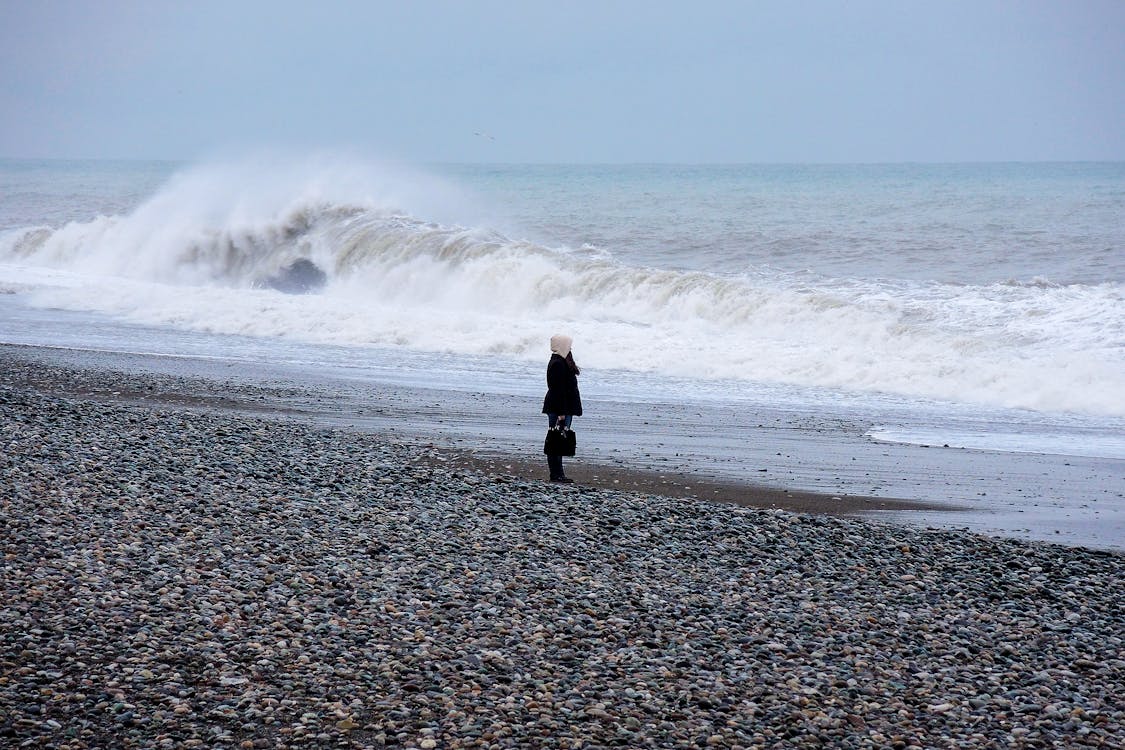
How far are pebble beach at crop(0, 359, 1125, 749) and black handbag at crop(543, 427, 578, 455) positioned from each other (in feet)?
1.30

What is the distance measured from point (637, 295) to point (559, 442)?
54.6ft

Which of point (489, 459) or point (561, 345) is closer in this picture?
point (561, 345)

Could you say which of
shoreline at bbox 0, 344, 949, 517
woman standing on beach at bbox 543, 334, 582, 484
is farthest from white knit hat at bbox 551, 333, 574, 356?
shoreline at bbox 0, 344, 949, 517

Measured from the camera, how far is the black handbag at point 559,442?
10734 millimetres

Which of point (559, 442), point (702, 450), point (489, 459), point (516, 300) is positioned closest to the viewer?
point (559, 442)

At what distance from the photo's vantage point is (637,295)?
27.1 meters

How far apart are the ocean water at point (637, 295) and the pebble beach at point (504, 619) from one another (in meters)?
5.67

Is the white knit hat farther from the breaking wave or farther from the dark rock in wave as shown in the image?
the dark rock in wave

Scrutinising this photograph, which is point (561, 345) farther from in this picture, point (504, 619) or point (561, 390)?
point (504, 619)

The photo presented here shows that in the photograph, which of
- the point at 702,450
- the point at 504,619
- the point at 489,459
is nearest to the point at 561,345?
the point at 489,459

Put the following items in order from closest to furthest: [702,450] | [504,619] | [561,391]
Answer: [504,619], [561,391], [702,450]

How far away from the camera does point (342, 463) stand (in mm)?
10883

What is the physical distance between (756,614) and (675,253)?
31.1m

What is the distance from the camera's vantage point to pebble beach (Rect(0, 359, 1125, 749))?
18.0 ft
